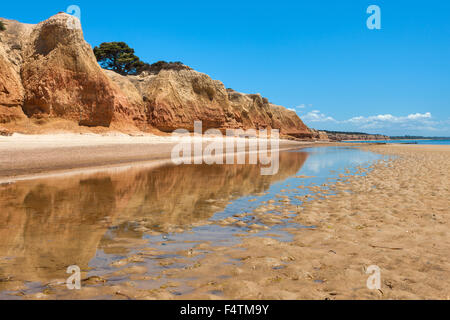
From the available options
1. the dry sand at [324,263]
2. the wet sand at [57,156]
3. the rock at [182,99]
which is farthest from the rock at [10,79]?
the dry sand at [324,263]

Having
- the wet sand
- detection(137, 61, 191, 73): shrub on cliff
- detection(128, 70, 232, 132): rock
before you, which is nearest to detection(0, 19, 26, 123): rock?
the wet sand

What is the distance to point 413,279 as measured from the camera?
119 inches

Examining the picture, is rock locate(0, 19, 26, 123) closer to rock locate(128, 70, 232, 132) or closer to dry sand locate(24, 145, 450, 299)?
rock locate(128, 70, 232, 132)

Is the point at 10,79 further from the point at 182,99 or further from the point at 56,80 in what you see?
the point at 182,99

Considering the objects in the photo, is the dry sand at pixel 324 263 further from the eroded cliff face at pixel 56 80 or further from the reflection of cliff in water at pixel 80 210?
the eroded cliff face at pixel 56 80

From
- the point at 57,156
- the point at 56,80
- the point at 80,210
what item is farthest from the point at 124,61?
the point at 80,210

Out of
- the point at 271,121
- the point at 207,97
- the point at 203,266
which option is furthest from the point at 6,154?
the point at 271,121

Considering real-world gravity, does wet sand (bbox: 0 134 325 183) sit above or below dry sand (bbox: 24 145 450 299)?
above

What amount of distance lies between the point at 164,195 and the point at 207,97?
4326 centimetres

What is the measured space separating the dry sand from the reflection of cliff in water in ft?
3.12

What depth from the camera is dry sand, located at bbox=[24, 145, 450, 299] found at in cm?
279

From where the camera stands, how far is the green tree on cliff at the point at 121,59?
2012 inches

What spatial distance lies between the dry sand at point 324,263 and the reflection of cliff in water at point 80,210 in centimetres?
95
